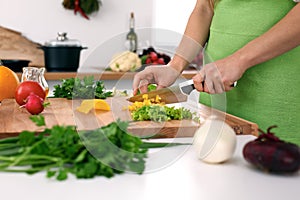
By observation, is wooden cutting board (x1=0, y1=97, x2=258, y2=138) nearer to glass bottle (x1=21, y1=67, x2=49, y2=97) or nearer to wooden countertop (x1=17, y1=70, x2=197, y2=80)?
glass bottle (x1=21, y1=67, x2=49, y2=97)

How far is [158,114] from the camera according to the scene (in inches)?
53.7

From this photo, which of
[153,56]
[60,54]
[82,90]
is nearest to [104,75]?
[60,54]

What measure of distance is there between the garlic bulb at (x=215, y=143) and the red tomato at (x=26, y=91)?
749mm

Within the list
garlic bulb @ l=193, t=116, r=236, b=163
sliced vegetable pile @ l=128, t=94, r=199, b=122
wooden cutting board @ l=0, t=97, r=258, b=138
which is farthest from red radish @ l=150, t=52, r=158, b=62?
garlic bulb @ l=193, t=116, r=236, b=163

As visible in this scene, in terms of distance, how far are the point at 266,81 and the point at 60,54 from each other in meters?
1.84

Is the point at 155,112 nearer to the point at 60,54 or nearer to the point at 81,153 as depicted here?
the point at 81,153

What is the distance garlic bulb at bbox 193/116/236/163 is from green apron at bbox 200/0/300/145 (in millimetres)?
497

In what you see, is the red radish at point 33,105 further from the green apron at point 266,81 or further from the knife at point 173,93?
the green apron at point 266,81

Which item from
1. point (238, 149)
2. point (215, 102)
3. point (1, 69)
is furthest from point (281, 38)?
point (1, 69)

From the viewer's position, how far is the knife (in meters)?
1.46

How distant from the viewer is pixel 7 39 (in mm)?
3508

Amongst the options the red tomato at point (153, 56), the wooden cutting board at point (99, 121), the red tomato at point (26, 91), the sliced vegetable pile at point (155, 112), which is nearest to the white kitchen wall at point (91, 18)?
the red tomato at point (153, 56)

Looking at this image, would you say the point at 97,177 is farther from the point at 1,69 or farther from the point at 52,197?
the point at 1,69

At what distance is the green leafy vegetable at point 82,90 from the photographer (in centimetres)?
169
